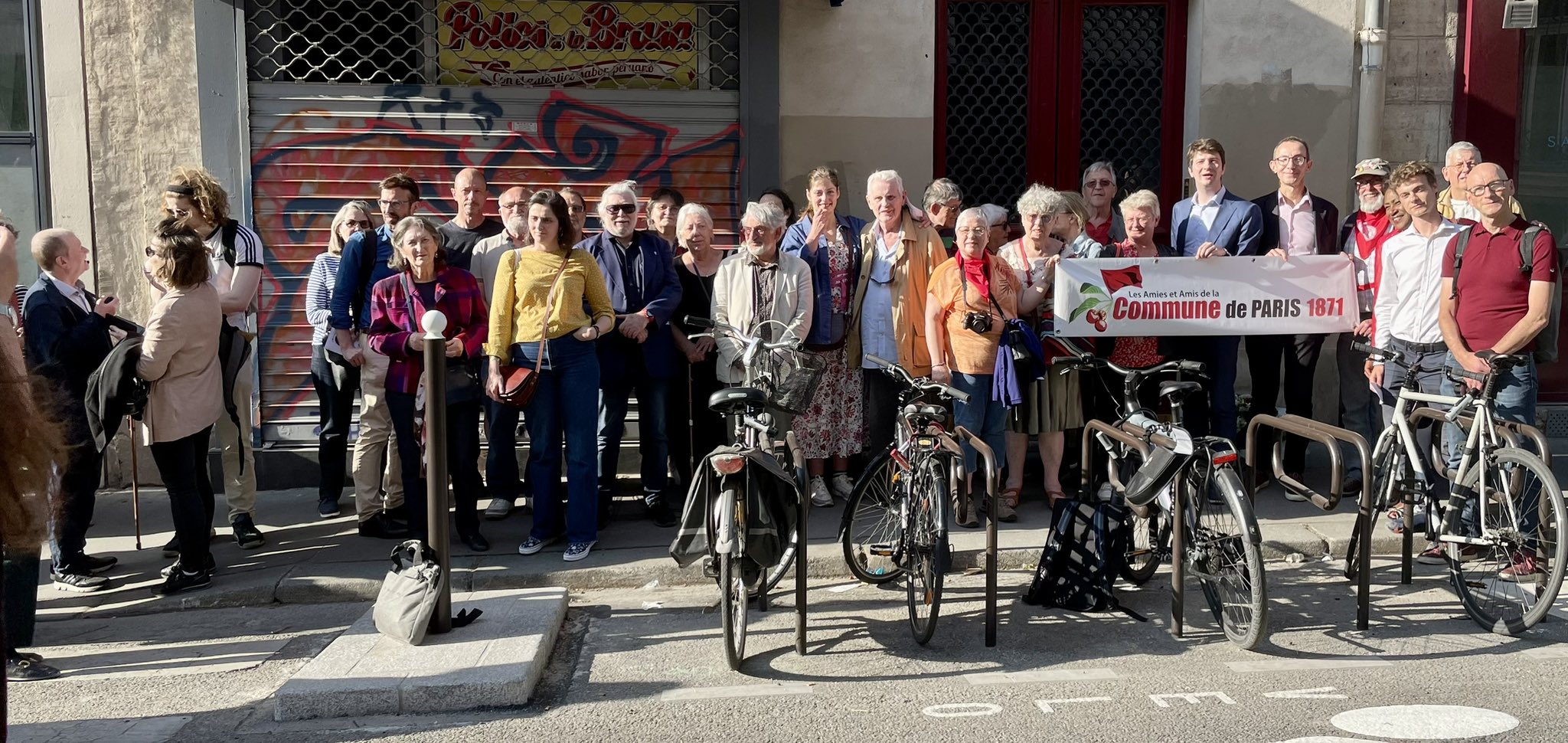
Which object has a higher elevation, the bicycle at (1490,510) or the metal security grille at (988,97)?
the metal security grille at (988,97)

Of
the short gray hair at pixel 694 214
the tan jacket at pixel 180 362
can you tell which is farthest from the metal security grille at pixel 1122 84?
→ the tan jacket at pixel 180 362

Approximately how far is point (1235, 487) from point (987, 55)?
513 centimetres

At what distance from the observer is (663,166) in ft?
30.6

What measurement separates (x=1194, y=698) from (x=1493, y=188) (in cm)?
336

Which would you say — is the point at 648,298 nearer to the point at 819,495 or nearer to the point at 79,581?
the point at 819,495

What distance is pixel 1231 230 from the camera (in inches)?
314

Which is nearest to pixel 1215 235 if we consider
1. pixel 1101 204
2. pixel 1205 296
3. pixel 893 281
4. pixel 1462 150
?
pixel 1205 296

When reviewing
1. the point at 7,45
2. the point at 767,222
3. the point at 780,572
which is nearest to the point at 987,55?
the point at 767,222

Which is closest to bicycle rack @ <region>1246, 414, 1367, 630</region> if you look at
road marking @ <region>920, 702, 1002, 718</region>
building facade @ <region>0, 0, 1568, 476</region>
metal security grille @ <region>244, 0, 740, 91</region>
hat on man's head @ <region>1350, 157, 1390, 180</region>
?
road marking @ <region>920, 702, 1002, 718</region>

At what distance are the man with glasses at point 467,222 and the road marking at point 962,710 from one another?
4394 mm

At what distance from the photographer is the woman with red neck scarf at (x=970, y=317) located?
727cm

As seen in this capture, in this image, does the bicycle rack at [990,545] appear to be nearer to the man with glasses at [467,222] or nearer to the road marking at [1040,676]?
the road marking at [1040,676]

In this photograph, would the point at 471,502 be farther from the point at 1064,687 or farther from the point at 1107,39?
the point at 1107,39

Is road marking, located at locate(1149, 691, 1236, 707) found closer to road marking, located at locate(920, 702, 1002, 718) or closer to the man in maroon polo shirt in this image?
road marking, located at locate(920, 702, 1002, 718)
